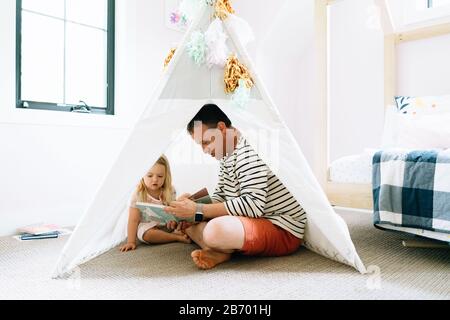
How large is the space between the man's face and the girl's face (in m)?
0.30

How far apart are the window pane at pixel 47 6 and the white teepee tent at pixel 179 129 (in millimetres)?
1417

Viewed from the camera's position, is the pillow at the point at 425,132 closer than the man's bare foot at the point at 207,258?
No

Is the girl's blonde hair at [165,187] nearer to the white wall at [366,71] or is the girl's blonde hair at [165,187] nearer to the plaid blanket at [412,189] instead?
the plaid blanket at [412,189]

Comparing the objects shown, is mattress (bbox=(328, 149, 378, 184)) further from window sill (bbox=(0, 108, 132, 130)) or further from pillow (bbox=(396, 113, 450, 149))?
window sill (bbox=(0, 108, 132, 130))

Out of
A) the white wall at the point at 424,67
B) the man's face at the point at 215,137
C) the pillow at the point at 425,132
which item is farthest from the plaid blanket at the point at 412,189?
the white wall at the point at 424,67

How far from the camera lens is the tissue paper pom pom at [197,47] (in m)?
1.25

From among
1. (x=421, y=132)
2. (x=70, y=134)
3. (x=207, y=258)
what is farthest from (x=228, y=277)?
(x=70, y=134)

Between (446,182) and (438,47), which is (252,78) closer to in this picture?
(446,182)

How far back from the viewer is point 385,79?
7.91 ft

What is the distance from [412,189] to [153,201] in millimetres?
1059

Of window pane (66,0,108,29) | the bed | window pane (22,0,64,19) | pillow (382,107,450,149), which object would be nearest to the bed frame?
the bed

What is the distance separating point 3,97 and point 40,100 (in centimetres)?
29

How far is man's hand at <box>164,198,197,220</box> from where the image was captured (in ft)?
4.30

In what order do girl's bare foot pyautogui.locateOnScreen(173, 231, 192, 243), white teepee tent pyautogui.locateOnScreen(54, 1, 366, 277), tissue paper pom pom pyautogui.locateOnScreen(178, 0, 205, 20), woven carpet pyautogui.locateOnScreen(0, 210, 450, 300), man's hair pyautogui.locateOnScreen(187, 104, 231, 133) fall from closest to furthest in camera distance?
woven carpet pyautogui.locateOnScreen(0, 210, 450, 300) → white teepee tent pyautogui.locateOnScreen(54, 1, 366, 277) → tissue paper pom pom pyautogui.locateOnScreen(178, 0, 205, 20) → man's hair pyautogui.locateOnScreen(187, 104, 231, 133) → girl's bare foot pyautogui.locateOnScreen(173, 231, 192, 243)
